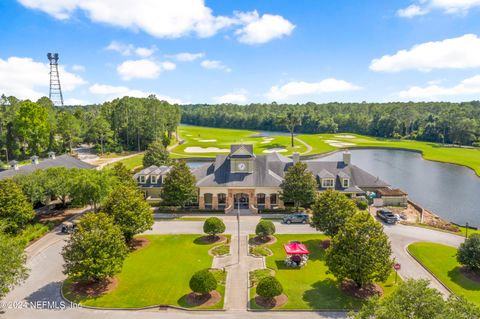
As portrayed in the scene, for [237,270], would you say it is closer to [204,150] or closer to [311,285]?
[311,285]

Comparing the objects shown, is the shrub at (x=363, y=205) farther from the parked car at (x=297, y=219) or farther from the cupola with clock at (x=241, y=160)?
the cupola with clock at (x=241, y=160)

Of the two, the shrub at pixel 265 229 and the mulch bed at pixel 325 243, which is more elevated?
the shrub at pixel 265 229

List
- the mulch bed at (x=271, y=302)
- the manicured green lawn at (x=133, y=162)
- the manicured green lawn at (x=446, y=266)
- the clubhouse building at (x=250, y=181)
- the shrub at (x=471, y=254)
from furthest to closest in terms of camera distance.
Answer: the manicured green lawn at (x=133, y=162) < the clubhouse building at (x=250, y=181) < the shrub at (x=471, y=254) < the manicured green lawn at (x=446, y=266) < the mulch bed at (x=271, y=302)

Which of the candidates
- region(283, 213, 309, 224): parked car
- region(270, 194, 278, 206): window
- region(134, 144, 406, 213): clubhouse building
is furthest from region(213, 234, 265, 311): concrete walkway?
region(270, 194, 278, 206): window

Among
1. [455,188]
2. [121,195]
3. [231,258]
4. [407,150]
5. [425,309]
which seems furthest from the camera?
[407,150]

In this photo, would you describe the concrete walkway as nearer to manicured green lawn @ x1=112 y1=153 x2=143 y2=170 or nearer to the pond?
the pond

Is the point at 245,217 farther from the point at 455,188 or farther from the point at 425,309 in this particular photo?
the point at 455,188

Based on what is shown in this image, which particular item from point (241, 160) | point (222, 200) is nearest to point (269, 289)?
point (222, 200)

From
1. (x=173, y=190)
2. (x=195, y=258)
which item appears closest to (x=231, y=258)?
(x=195, y=258)

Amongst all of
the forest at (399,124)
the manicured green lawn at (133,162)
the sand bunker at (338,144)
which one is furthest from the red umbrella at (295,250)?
the sand bunker at (338,144)
